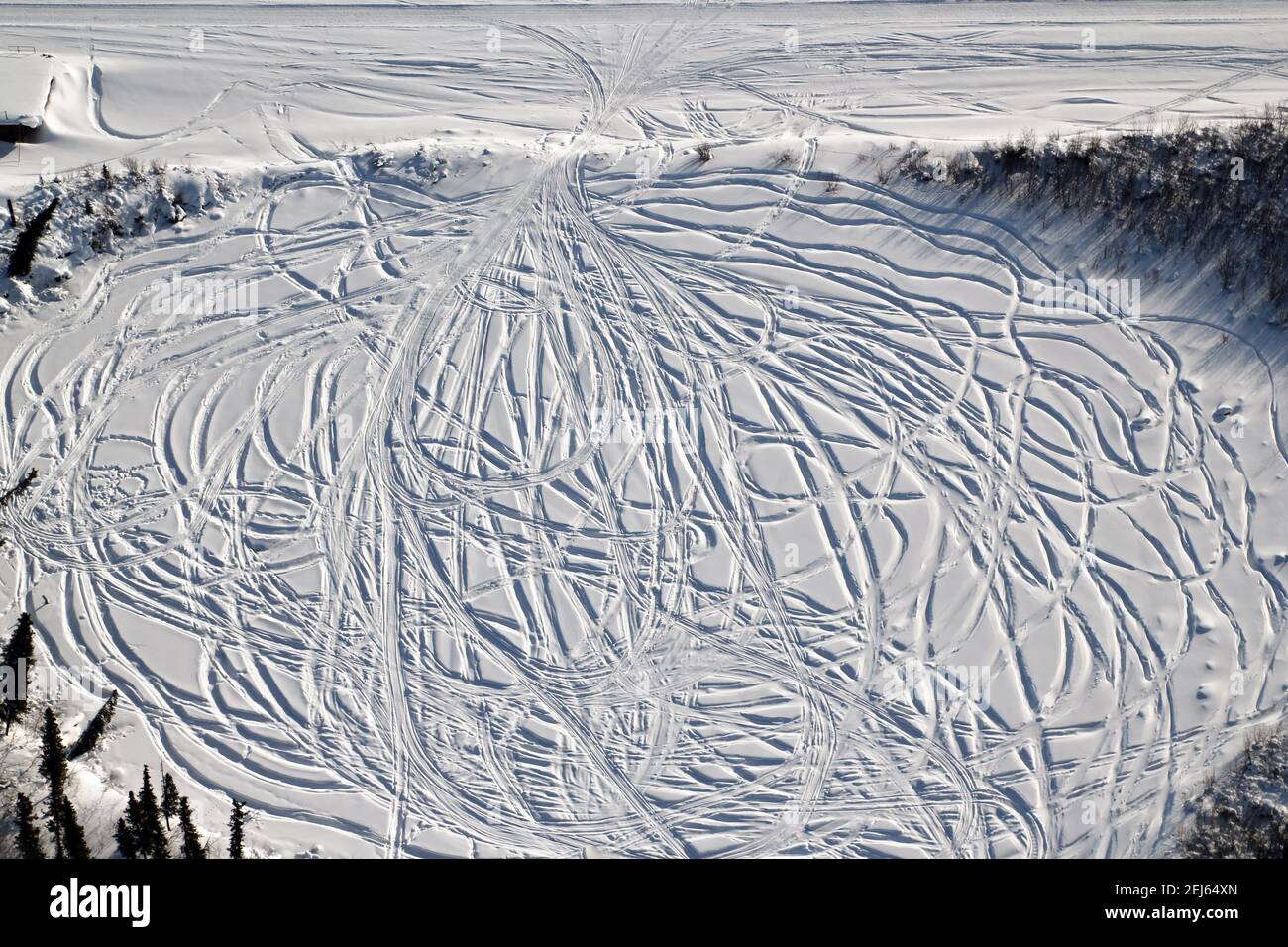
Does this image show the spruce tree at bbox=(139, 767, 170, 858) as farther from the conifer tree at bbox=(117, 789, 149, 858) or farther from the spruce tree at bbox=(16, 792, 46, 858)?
the spruce tree at bbox=(16, 792, 46, 858)

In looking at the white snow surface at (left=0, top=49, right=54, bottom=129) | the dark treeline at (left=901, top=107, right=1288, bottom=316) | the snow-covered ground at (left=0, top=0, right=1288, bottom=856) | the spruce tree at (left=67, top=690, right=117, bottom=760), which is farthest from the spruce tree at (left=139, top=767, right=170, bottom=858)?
the dark treeline at (left=901, top=107, right=1288, bottom=316)

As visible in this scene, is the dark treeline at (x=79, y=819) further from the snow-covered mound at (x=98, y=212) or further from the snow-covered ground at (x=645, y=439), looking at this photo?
the snow-covered mound at (x=98, y=212)

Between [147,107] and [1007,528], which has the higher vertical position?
[147,107]

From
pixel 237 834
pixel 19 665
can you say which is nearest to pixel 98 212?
pixel 19 665

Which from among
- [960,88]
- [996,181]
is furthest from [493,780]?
[960,88]

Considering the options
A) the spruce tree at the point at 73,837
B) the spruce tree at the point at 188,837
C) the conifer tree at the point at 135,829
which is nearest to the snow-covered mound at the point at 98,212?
the conifer tree at the point at 135,829

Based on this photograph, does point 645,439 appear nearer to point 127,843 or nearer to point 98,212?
point 127,843
